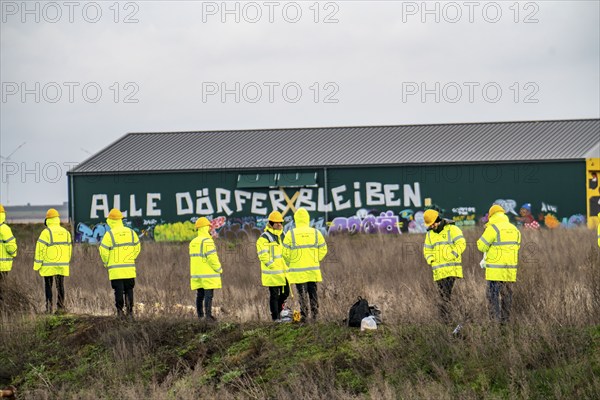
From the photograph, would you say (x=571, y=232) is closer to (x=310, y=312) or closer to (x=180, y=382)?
(x=310, y=312)

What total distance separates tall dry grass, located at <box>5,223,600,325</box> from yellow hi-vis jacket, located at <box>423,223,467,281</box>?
41 cm

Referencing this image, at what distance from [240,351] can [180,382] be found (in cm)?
137

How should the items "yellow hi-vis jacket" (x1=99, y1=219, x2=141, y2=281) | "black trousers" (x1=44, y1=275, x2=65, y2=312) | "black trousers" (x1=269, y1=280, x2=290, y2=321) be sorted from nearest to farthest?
"black trousers" (x1=269, y1=280, x2=290, y2=321) → "yellow hi-vis jacket" (x1=99, y1=219, x2=141, y2=281) → "black trousers" (x1=44, y1=275, x2=65, y2=312)

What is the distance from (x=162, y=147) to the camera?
51.8 m

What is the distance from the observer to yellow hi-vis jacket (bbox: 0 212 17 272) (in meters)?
20.6

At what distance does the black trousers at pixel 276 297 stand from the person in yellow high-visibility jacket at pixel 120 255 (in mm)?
2471

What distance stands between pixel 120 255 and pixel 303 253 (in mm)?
3413

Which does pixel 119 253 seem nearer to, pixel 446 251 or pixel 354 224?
pixel 446 251

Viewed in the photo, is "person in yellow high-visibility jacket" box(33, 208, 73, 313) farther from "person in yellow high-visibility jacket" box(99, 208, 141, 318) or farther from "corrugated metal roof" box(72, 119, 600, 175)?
"corrugated metal roof" box(72, 119, 600, 175)

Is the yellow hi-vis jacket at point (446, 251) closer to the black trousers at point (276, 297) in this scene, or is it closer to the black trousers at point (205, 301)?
the black trousers at point (276, 297)

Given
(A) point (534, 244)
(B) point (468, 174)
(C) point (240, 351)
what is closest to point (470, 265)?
(A) point (534, 244)

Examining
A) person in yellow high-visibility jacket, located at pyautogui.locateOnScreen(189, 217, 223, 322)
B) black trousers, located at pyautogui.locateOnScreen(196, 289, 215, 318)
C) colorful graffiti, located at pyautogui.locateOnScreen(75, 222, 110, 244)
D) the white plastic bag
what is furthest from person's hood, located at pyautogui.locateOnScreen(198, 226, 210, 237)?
colorful graffiti, located at pyautogui.locateOnScreen(75, 222, 110, 244)

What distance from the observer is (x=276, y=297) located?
59.0ft

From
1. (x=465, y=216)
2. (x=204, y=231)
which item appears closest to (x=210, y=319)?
(x=204, y=231)
